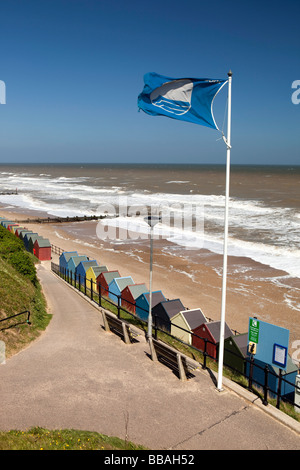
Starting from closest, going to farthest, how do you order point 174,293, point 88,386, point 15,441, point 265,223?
point 15,441, point 88,386, point 174,293, point 265,223

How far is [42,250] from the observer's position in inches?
1119

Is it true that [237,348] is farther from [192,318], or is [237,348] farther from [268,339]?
[192,318]

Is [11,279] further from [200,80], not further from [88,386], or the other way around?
[200,80]

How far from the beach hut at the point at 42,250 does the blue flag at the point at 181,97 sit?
22012 mm

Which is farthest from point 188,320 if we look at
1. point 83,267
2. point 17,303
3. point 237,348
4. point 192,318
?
point 83,267

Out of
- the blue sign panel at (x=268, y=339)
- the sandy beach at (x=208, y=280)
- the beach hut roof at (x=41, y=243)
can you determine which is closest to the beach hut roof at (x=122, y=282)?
the sandy beach at (x=208, y=280)

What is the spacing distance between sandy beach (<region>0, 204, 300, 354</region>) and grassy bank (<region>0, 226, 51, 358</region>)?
9184 millimetres

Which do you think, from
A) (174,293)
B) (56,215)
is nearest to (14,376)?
(174,293)

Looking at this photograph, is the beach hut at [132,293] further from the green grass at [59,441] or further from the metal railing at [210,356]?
the green grass at [59,441]

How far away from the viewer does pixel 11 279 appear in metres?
14.0

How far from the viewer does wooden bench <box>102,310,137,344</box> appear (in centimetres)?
1041

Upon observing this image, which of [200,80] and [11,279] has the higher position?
[200,80]

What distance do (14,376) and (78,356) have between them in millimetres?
1687

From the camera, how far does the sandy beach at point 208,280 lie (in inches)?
792
